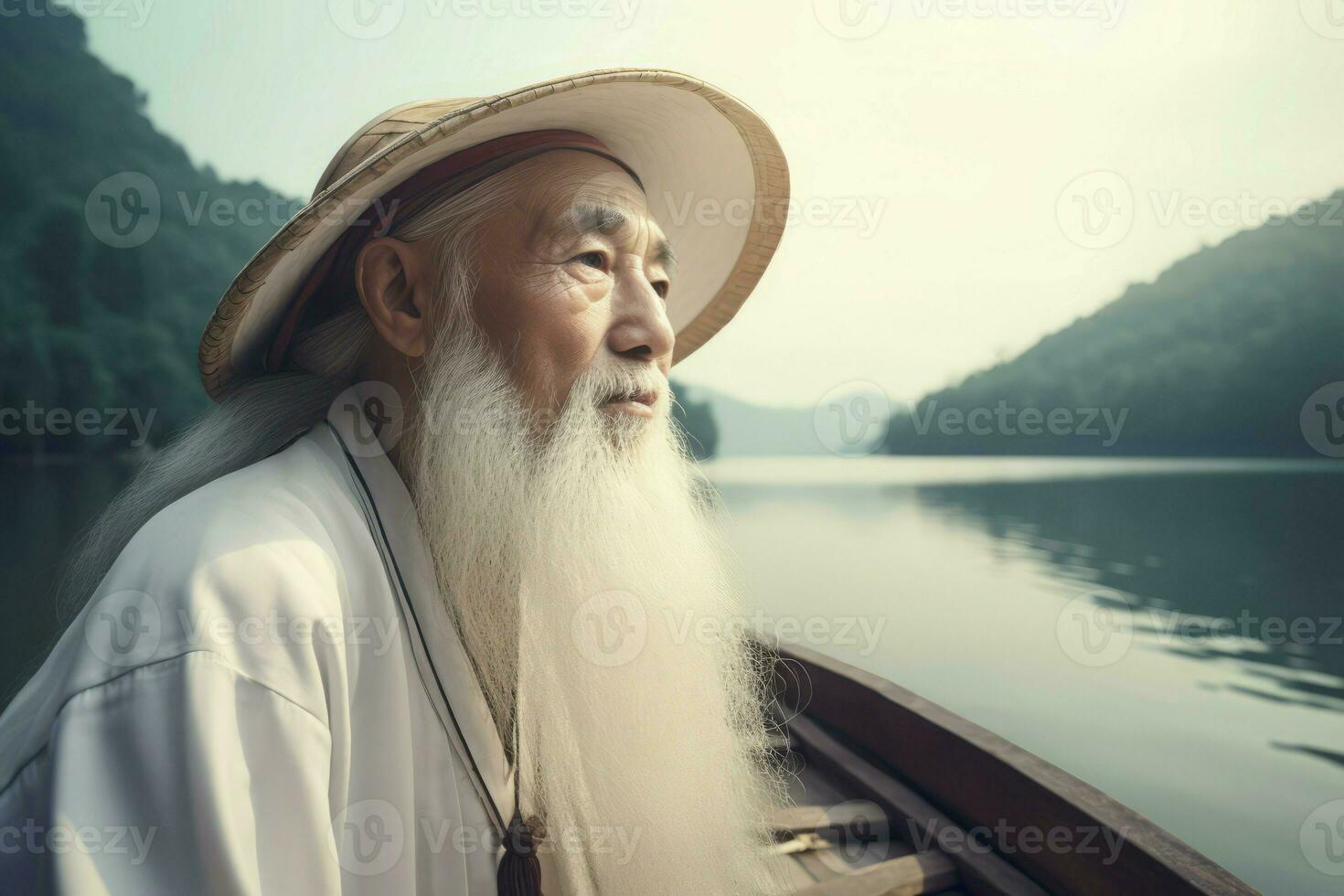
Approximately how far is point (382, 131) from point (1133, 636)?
1219cm

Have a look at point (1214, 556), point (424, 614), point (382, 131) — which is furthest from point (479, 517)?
point (1214, 556)

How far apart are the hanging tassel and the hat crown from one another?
1000mm

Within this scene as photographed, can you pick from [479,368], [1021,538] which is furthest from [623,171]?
[1021,538]

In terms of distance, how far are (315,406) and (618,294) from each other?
54 cm

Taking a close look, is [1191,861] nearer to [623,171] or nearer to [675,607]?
[675,607]

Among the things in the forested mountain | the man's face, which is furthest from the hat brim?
the forested mountain

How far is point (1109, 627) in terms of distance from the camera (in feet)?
35.4

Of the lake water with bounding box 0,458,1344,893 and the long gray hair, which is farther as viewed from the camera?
the lake water with bounding box 0,458,1344,893

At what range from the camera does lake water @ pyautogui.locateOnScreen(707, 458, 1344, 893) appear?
194 inches

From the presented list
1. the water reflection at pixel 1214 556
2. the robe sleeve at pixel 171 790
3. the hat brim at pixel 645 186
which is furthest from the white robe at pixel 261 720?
the water reflection at pixel 1214 556

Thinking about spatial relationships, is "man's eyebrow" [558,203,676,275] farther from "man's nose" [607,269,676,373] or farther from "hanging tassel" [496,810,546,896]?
"hanging tassel" [496,810,546,896]

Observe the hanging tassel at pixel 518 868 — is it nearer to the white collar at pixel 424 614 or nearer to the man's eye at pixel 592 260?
the white collar at pixel 424 614

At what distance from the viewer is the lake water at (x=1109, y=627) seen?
4.98 metres

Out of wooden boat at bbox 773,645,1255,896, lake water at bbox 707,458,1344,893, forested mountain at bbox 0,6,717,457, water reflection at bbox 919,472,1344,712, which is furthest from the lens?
forested mountain at bbox 0,6,717,457
